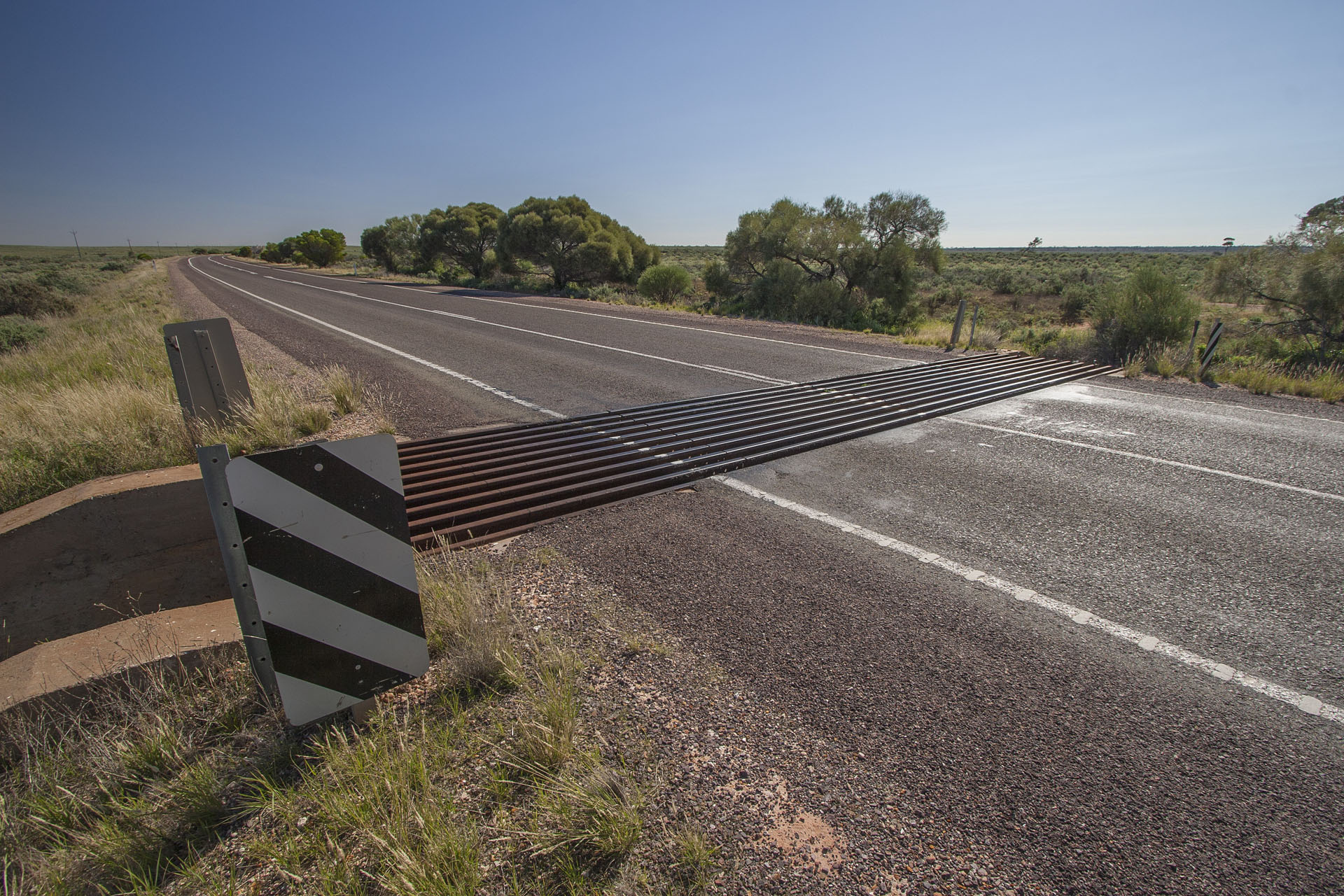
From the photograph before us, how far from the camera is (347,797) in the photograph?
173cm

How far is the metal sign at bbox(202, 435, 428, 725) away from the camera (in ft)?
5.82

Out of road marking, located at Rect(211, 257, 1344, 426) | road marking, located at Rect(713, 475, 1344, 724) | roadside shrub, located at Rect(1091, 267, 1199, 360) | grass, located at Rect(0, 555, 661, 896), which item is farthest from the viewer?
roadside shrub, located at Rect(1091, 267, 1199, 360)

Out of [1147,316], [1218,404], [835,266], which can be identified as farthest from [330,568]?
[835,266]

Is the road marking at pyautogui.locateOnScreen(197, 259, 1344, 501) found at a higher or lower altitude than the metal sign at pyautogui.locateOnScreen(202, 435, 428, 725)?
lower

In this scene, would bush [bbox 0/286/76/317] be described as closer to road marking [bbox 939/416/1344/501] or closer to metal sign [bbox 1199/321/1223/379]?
road marking [bbox 939/416/1344/501]

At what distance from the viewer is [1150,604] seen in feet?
9.70

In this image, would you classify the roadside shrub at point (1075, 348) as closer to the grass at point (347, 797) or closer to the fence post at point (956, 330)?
the fence post at point (956, 330)

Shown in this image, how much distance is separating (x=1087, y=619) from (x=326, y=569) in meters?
3.34

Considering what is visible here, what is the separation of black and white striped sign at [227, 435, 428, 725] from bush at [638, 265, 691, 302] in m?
23.2

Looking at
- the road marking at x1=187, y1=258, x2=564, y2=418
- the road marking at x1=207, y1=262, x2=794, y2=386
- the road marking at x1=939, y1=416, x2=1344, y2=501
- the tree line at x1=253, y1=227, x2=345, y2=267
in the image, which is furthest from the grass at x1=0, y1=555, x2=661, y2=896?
the tree line at x1=253, y1=227, x2=345, y2=267

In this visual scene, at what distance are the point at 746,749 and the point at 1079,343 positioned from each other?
37.9 ft

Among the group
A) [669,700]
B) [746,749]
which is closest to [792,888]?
[746,749]

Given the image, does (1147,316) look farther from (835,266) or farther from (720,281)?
(720,281)

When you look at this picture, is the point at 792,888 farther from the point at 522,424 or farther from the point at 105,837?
the point at 522,424
